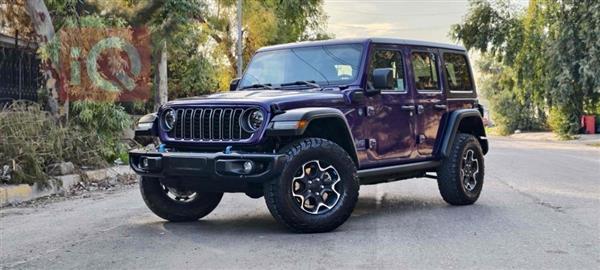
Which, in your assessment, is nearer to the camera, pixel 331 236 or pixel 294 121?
pixel 294 121

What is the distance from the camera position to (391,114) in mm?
7895

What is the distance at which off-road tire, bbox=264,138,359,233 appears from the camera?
6410 mm

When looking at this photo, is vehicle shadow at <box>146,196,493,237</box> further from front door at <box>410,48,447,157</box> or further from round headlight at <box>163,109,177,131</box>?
round headlight at <box>163,109,177,131</box>

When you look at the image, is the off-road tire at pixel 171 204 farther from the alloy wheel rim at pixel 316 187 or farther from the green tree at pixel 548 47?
the green tree at pixel 548 47

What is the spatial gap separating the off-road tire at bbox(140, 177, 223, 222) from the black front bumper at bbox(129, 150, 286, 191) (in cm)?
53

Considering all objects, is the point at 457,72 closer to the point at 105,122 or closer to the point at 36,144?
the point at 36,144

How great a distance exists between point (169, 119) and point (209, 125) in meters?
0.71

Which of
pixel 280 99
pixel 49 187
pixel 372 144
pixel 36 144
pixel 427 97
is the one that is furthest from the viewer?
pixel 36 144

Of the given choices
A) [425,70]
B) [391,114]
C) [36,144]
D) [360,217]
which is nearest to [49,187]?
[36,144]

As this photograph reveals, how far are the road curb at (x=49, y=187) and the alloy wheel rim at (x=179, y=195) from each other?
3.29 metres

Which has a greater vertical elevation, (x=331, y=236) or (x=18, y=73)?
(x=18, y=73)

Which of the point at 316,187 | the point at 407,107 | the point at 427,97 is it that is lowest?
the point at 316,187

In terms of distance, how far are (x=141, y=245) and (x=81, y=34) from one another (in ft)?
27.5

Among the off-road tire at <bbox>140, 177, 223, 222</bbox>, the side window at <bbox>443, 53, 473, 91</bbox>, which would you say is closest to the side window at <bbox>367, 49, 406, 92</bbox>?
the side window at <bbox>443, 53, 473, 91</bbox>
